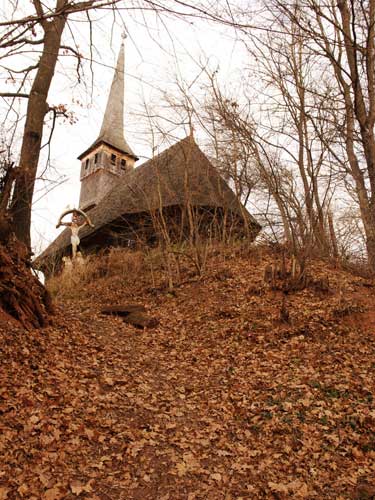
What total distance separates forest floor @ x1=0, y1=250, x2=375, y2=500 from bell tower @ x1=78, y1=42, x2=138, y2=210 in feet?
62.3

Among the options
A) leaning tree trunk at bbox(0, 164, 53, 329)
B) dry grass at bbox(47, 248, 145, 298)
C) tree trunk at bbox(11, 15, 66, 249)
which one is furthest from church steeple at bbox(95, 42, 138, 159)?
leaning tree trunk at bbox(0, 164, 53, 329)

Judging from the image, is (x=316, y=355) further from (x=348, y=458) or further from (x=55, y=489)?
(x=55, y=489)

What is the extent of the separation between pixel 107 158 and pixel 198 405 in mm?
23782

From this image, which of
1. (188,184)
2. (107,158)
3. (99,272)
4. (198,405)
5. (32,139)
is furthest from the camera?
(107,158)

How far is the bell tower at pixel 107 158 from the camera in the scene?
2609 cm

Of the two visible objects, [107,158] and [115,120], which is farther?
[115,120]

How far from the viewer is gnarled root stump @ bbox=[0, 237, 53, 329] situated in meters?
5.91

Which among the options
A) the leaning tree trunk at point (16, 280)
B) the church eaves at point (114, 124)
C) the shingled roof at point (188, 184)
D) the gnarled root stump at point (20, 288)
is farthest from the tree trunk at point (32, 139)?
the church eaves at point (114, 124)

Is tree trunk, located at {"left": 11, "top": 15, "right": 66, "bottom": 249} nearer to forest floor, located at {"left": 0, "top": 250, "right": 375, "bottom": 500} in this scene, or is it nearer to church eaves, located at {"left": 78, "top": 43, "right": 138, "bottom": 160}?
forest floor, located at {"left": 0, "top": 250, "right": 375, "bottom": 500}

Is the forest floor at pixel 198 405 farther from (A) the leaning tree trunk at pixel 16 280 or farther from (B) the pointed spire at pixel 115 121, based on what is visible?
(B) the pointed spire at pixel 115 121

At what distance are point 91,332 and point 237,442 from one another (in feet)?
12.3

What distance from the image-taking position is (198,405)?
200 inches

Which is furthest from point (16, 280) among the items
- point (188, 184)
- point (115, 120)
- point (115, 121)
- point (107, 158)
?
point (115, 121)

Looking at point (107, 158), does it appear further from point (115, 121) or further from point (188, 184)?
point (188, 184)
